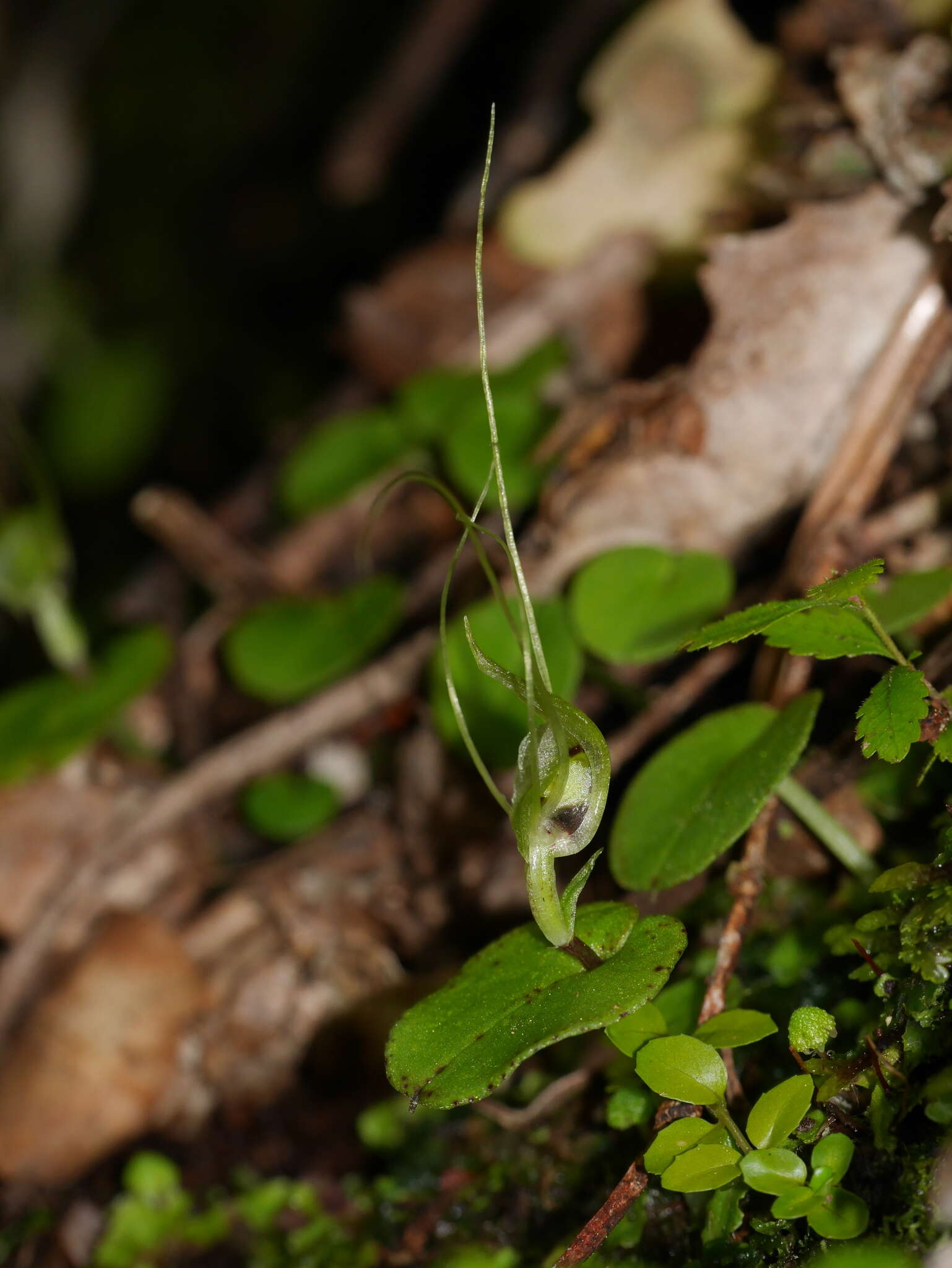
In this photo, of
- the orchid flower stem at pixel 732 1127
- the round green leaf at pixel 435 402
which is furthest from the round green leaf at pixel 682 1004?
the round green leaf at pixel 435 402

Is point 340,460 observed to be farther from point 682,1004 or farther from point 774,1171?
point 774,1171

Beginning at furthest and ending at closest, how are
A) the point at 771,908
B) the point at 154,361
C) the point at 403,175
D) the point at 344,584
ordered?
the point at 154,361
the point at 403,175
the point at 344,584
the point at 771,908

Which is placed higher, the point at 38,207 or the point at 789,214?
the point at 38,207

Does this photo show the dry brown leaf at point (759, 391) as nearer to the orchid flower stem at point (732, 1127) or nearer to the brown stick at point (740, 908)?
the brown stick at point (740, 908)

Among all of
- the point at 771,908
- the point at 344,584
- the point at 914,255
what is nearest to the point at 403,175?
the point at 344,584

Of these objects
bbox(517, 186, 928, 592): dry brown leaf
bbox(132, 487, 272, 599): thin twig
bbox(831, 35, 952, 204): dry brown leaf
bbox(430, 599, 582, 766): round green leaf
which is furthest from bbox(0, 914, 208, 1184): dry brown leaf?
bbox(831, 35, 952, 204): dry brown leaf

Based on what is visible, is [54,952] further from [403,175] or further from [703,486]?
[403,175]

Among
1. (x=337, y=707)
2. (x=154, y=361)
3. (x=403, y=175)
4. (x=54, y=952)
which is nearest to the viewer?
(x=54, y=952)
